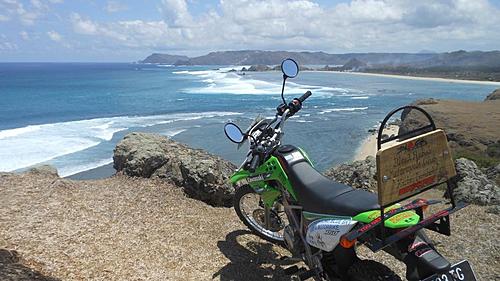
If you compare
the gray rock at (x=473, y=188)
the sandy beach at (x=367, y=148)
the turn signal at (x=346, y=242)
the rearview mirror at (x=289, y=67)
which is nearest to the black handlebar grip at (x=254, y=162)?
the rearview mirror at (x=289, y=67)

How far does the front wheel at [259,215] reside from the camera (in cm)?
504

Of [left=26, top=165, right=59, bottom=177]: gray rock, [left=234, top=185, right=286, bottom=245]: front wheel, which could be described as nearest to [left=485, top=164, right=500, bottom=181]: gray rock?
[left=234, top=185, right=286, bottom=245]: front wheel

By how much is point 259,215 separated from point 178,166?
93.0 inches

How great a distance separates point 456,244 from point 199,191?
12.3 feet

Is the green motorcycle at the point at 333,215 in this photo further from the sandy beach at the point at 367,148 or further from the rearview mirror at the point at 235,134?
the sandy beach at the point at 367,148

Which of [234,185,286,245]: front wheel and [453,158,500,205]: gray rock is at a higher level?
[234,185,286,245]: front wheel

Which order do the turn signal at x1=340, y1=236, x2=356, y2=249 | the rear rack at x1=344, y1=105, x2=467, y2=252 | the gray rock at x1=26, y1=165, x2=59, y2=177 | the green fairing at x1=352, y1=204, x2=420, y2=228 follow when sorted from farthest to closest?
the gray rock at x1=26, y1=165, x2=59, y2=177, the turn signal at x1=340, y1=236, x2=356, y2=249, the green fairing at x1=352, y1=204, x2=420, y2=228, the rear rack at x1=344, y1=105, x2=467, y2=252

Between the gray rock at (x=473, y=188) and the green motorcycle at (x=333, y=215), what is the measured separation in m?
4.46

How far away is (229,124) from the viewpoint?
4.80m

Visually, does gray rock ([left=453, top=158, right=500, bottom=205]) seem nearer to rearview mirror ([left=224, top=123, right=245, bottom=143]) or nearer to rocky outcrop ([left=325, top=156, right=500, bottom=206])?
rocky outcrop ([left=325, top=156, right=500, bottom=206])

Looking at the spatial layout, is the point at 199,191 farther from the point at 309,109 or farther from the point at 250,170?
the point at 309,109

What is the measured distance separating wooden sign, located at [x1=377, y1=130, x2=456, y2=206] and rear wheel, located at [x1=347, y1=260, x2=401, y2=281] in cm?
74

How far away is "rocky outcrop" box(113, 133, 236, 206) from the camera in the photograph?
6746 millimetres

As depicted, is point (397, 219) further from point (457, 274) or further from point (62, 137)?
point (62, 137)
